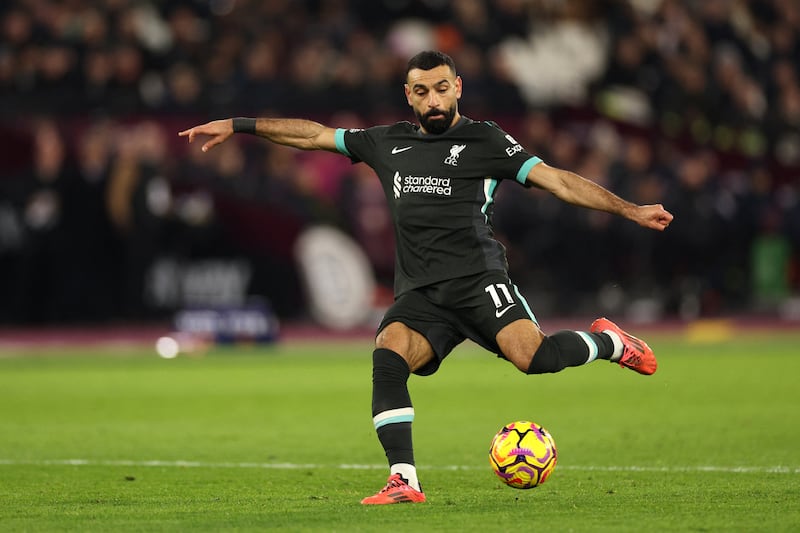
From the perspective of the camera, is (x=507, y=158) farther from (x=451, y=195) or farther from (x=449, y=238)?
(x=449, y=238)

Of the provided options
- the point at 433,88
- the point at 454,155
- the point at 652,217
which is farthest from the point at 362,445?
the point at 652,217

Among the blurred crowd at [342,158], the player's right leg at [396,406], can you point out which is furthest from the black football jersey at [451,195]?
the blurred crowd at [342,158]

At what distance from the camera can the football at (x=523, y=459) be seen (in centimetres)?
755

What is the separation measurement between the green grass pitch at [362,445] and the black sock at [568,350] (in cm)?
66

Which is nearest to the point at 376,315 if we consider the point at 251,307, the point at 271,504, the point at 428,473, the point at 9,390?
the point at 251,307

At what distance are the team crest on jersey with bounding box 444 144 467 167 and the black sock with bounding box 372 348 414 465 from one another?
3.41ft

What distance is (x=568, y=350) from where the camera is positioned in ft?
25.9

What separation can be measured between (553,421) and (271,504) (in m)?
4.59

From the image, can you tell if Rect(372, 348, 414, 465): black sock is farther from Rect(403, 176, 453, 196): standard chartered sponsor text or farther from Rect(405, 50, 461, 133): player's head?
Rect(405, 50, 461, 133): player's head

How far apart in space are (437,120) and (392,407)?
4.94 ft

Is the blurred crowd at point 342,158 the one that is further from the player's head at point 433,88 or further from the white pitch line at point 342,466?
the player's head at point 433,88

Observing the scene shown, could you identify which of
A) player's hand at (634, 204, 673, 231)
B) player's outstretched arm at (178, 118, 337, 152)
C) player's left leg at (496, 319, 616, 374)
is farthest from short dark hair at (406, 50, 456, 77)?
player's left leg at (496, 319, 616, 374)

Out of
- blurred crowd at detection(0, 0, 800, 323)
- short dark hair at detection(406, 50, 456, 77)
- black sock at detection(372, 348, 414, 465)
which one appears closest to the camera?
black sock at detection(372, 348, 414, 465)

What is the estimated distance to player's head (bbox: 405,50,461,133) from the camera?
7.71 meters
